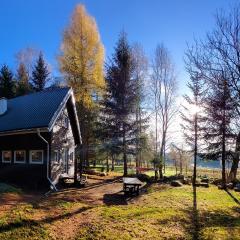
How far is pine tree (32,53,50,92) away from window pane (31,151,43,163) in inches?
868

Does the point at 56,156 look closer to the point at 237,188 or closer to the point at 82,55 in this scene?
the point at 237,188

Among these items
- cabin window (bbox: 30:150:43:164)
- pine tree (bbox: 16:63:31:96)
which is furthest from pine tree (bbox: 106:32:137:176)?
pine tree (bbox: 16:63:31:96)

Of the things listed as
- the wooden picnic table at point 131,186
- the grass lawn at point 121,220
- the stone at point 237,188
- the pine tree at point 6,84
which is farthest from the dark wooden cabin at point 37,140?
the pine tree at point 6,84

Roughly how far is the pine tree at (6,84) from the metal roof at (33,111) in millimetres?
15665

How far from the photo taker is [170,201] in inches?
530

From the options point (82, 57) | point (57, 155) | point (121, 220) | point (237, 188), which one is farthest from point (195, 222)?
point (82, 57)

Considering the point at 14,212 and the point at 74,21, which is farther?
the point at 74,21

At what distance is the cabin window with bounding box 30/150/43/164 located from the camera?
57.9 ft

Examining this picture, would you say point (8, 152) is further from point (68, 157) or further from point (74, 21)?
point (74, 21)

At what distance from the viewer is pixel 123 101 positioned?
25906 millimetres

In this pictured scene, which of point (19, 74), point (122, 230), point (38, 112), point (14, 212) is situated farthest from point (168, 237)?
point (19, 74)

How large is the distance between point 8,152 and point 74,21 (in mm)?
14298

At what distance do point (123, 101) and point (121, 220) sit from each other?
16756mm

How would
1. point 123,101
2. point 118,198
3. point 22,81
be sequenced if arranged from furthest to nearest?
point 22,81
point 123,101
point 118,198
